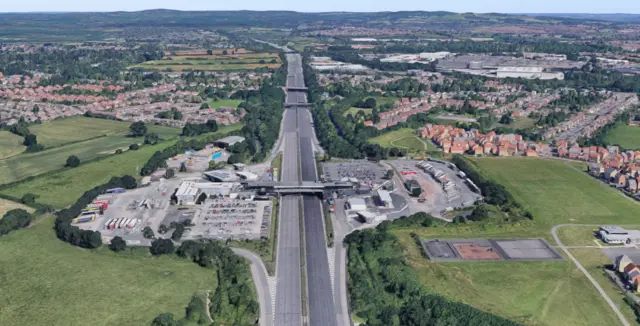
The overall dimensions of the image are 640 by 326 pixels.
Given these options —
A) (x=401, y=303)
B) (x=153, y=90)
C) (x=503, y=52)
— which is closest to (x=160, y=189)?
(x=401, y=303)

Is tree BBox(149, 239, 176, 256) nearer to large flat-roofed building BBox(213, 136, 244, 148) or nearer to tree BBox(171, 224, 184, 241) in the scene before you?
tree BBox(171, 224, 184, 241)

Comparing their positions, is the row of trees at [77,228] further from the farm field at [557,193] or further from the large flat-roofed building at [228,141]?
the farm field at [557,193]

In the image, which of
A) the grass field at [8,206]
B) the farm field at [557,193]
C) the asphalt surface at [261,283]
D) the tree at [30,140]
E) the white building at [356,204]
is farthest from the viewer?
the tree at [30,140]

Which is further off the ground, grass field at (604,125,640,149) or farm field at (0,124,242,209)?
farm field at (0,124,242,209)

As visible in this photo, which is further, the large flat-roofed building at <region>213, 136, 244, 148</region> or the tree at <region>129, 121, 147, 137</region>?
the tree at <region>129, 121, 147, 137</region>

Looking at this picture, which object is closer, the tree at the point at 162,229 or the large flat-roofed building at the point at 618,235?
the large flat-roofed building at the point at 618,235

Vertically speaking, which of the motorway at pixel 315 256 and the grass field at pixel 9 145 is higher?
the grass field at pixel 9 145

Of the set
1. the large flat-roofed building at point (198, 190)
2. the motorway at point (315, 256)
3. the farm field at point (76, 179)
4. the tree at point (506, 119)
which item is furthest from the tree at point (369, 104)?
the large flat-roofed building at point (198, 190)

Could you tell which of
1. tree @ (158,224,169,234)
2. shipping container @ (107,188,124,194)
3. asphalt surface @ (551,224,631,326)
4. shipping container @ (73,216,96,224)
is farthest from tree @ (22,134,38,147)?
asphalt surface @ (551,224,631,326)
